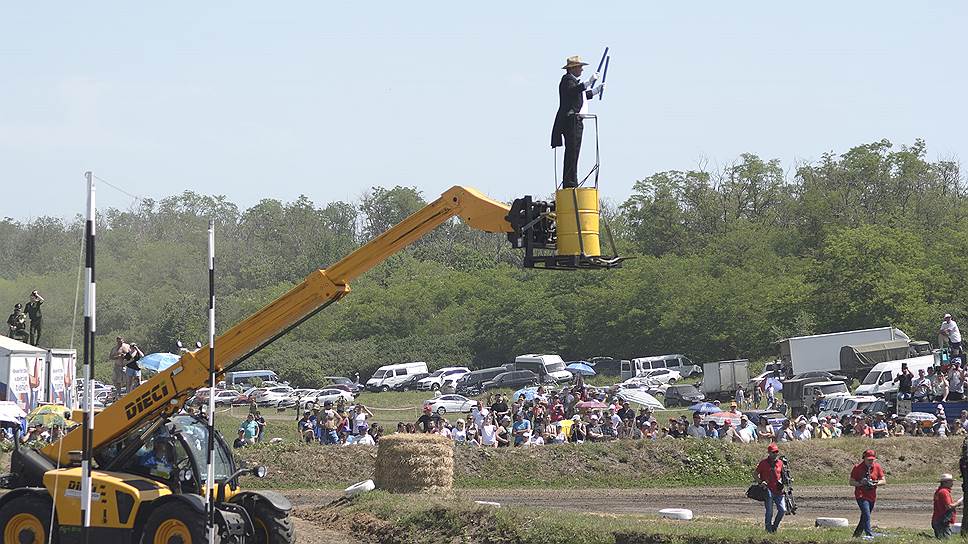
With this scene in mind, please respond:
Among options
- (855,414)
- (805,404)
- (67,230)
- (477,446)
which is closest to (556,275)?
(805,404)

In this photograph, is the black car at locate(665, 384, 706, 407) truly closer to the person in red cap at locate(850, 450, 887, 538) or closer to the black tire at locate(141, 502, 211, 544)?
the person in red cap at locate(850, 450, 887, 538)

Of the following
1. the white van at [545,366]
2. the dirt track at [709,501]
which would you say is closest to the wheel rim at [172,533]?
the dirt track at [709,501]

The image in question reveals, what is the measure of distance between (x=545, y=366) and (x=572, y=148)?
58692 millimetres

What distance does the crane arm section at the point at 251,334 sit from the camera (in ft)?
50.6

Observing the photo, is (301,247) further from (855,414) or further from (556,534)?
(556,534)

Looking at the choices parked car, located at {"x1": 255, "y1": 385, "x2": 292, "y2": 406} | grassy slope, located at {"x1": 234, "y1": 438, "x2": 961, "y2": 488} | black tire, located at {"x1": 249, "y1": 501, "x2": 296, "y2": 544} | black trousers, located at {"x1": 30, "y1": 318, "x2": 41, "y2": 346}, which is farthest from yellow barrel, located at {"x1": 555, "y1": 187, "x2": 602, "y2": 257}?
parked car, located at {"x1": 255, "y1": 385, "x2": 292, "y2": 406}

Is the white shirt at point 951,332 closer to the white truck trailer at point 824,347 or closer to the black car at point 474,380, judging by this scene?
the white truck trailer at point 824,347

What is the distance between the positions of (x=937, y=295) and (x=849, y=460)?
45016 millimetres

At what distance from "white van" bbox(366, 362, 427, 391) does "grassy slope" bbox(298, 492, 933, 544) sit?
57.6 metres

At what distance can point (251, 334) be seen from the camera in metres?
15.6

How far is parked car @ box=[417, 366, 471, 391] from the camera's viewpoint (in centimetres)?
7606

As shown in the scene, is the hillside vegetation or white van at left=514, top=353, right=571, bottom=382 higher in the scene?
the hillside vegetation

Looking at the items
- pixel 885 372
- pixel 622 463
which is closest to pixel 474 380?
pixel 885 372

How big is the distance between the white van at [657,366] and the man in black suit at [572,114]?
5919 cm
